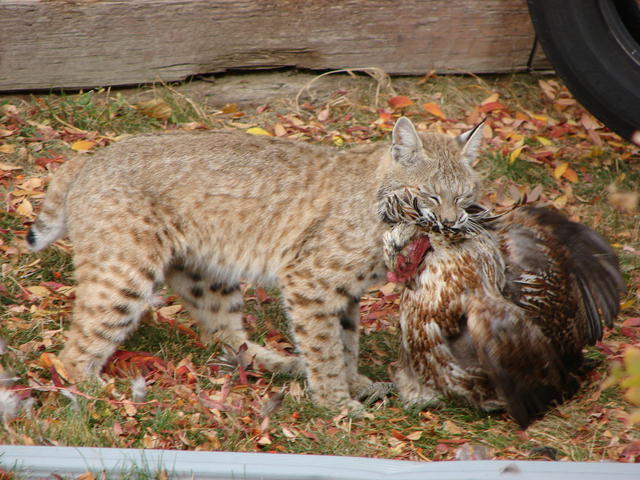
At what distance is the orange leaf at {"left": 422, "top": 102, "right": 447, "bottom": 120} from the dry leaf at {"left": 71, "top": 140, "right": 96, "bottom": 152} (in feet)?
8.36

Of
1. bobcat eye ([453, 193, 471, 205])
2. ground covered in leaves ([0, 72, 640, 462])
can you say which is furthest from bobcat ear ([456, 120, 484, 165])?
ground covered in leaves ([0, 72, 640, 462])

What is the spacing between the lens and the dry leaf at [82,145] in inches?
247

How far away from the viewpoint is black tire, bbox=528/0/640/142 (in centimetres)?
571

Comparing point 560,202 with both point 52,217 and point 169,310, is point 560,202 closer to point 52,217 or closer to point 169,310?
point 169,310

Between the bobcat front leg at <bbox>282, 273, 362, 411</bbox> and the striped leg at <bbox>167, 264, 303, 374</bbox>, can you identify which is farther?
the striped leg at <bbox>167, 264, 303, 374</bbox>

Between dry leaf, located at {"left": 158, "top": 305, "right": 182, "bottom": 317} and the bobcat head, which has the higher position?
the bobcat head

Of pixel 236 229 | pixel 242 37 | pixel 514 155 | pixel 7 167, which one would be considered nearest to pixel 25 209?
pixel 7 167

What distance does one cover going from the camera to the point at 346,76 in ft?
23.2

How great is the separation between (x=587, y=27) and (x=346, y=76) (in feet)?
6.63

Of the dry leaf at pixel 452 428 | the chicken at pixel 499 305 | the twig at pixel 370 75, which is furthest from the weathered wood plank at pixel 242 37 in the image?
the dry leaf at pixel 452 428

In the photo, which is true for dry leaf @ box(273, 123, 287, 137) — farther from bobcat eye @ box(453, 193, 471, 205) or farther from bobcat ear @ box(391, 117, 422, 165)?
bobcat eye @ box(453, 193, 471, 205)

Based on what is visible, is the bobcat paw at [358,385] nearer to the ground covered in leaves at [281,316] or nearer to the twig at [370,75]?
the ground covered in leaves at [281,316]

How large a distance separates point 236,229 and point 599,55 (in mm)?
2691

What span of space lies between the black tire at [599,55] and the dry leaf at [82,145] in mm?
3236
